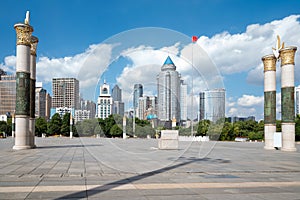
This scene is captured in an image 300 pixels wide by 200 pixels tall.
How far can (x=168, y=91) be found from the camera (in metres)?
19.6

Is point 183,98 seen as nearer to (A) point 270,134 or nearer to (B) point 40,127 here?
(A) point 270,134

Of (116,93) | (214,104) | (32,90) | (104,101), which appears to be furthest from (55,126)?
(214,104)

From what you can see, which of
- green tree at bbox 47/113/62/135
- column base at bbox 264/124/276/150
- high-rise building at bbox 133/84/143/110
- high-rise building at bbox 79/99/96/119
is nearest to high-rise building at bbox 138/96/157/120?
high-rise building at bbox 133/84/143/110

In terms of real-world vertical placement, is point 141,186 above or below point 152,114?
below

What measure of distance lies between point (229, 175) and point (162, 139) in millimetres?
16454

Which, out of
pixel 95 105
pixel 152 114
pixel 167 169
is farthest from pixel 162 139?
pixel 95 105

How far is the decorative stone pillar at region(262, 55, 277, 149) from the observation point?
35.4 metres

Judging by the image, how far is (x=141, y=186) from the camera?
11.6 m

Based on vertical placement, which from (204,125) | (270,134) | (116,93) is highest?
(116,93)

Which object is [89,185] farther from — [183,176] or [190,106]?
[190,106]

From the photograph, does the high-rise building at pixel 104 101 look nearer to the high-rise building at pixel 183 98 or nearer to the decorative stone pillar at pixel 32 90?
the high-rise building at pixel 183 98

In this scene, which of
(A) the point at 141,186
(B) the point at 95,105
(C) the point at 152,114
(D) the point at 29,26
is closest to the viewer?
(A) the point at 141,186

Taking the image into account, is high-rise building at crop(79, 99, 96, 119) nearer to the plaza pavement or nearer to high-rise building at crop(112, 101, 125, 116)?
high-rise building at crop(112, 101, 125, 116)

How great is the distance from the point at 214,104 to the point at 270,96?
74.5 ft
